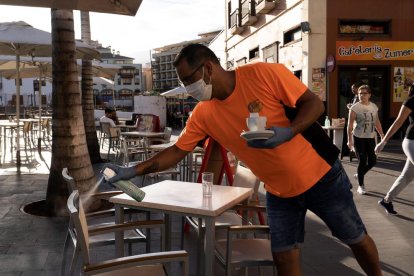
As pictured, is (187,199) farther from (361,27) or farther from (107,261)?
(361,27)

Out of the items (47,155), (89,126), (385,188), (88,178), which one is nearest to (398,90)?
(385,188)

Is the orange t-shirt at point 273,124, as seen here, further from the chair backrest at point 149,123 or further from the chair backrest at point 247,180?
the chair backrest at point 149,123

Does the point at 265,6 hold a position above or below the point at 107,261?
above

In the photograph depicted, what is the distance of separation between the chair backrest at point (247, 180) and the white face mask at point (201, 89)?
1303 mm

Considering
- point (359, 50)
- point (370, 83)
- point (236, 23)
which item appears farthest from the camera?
point (236, 23)

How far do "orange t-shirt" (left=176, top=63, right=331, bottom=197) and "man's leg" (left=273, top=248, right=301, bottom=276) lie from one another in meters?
0.36

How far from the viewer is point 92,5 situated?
17.3 feet

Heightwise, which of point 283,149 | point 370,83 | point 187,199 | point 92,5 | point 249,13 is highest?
point 249,13

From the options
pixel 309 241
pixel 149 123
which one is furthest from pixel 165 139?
pixel 309 241

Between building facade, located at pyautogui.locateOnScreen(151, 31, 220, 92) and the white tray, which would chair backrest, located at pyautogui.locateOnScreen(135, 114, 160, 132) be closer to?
the white tray

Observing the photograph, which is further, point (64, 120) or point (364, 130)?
point (364, 130)

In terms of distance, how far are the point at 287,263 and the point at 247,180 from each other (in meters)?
1.30

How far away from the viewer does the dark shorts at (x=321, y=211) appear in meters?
2.53

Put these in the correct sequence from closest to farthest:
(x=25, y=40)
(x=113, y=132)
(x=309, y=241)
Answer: (x=309, y=241) < (x=25, y=40) < (x=113, y=132)
